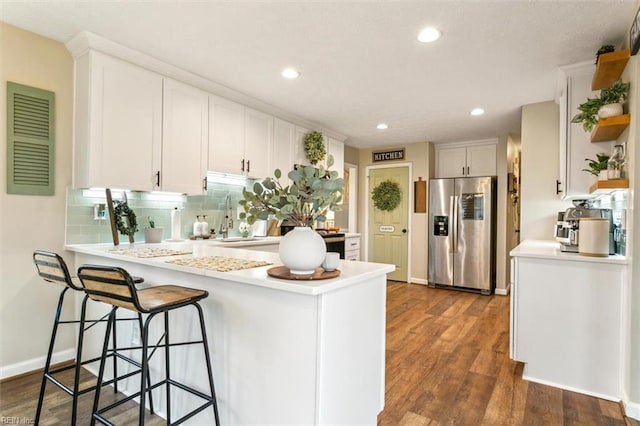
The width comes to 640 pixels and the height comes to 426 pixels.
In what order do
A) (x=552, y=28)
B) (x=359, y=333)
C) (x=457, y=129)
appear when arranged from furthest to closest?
(x=457, y=129) → (x=552, y=28) → (x=359, y=333)

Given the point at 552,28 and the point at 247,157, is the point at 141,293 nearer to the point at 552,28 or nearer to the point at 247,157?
the point at 247,157

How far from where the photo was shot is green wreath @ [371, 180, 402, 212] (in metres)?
5.94

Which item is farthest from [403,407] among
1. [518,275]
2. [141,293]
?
[141,293]

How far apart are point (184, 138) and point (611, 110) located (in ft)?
10.6

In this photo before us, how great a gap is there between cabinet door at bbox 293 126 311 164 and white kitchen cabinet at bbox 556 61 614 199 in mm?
2760

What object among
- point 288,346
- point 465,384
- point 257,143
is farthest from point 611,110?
point 257,143

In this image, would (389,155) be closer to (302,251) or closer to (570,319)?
(570,319)

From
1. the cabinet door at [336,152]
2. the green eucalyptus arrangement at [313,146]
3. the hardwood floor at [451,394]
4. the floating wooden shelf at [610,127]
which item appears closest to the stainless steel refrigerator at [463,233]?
the cabinet door at [336,152]

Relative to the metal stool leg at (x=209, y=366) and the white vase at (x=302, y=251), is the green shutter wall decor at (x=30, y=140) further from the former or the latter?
the white vase at (x=302, y=251)

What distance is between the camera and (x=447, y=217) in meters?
5.39

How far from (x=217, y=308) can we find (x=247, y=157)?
7.58 ft

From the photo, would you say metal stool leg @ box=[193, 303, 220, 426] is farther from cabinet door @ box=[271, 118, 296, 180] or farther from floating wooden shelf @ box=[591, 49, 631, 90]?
floating wooden shelf @ box=[591, 49, 631, 90]

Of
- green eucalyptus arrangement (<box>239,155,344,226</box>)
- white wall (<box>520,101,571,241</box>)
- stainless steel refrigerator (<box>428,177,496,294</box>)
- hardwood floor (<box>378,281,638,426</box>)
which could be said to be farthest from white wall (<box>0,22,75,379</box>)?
stainless steel refrigerator (<box>428,177,496,294</box>)

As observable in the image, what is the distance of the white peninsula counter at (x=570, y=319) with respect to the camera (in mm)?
2184
